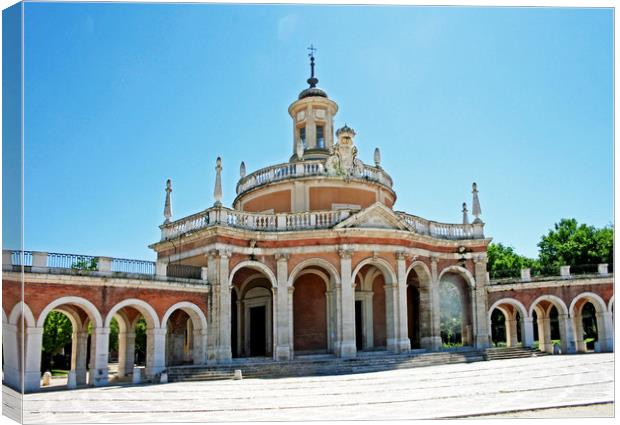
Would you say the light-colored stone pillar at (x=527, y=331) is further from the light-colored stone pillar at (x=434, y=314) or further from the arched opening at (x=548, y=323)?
the light-colored stone pillar at (x=434, y=314)

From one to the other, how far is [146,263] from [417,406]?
13.9 meters

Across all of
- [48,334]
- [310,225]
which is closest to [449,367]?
[310,225]

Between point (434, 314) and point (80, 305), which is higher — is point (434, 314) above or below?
below

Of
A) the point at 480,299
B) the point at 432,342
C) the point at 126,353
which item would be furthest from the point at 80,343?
the point at 480,299

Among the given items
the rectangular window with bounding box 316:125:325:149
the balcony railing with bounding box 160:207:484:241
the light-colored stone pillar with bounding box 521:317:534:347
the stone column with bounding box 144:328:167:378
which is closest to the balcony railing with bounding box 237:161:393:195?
the balcony railing with bounding box 160:207:484:241

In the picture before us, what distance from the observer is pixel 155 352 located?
2411 centimetres

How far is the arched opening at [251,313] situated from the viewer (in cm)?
3014

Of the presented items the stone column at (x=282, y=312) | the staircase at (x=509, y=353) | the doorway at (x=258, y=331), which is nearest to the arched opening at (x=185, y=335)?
the doorway at (x=258, y=331)

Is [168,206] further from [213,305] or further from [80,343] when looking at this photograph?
[80,343]

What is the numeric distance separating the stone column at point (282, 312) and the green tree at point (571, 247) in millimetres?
12344

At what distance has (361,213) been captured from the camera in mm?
27844

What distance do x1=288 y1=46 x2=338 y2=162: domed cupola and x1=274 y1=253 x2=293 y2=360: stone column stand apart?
8.33m

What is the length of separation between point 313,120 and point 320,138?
1.07 metres

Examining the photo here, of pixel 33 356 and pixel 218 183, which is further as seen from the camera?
pixel 218 183
